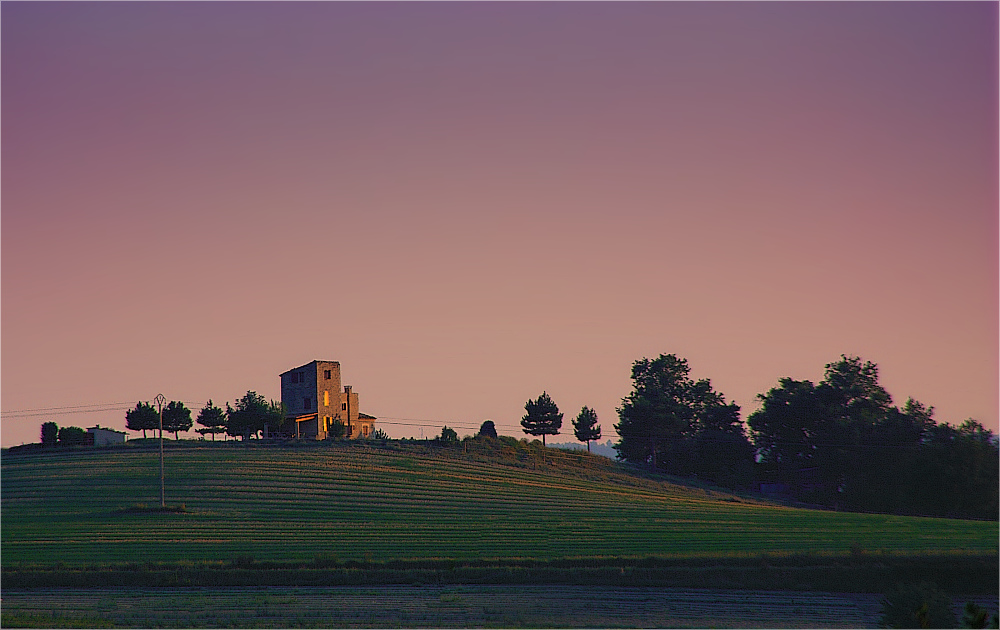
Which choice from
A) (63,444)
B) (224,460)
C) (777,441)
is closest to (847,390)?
(777,441)

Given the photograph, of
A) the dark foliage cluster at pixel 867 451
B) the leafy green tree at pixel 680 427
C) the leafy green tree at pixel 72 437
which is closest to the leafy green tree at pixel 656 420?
the leafy green tree at pixel 680 427

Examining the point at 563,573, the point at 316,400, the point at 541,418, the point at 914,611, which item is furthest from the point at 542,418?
the point at 914,611

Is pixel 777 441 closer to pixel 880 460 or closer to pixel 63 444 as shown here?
pixel 880 460

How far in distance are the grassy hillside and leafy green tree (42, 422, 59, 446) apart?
472 centimetres

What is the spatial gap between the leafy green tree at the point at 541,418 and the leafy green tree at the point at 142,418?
45864 mm

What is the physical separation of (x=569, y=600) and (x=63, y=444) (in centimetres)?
7907

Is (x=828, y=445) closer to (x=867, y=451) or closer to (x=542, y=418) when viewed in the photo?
(x=867, y=451)

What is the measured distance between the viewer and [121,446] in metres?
105

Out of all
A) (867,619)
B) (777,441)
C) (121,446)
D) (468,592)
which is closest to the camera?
(867,619)

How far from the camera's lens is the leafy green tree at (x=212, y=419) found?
11119cm

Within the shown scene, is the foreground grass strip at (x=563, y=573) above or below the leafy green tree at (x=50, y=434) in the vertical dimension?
below

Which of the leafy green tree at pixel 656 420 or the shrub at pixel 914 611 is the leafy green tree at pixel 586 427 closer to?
the leafy green tree at pixel 656 420

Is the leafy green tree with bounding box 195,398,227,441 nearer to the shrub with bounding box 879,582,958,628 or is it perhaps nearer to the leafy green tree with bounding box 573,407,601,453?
the leafy green tree with bounding box 573,407,601,453

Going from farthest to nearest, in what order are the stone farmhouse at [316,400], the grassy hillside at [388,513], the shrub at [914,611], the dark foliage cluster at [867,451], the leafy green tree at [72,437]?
1. the stone farmhouse at [316,400]
2. the leafy green tree at [72,437]
3. the dark foliage cluster at [867,451]
4. the grassy hillside at [388,513]
5. the shrub at [914,611]
